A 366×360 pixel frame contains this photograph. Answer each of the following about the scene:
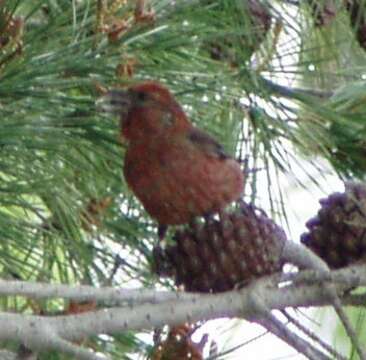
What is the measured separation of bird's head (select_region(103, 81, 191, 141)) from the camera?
56.9 inches

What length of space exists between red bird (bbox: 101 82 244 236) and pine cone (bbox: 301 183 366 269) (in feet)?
0.40

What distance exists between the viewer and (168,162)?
4.55 feet

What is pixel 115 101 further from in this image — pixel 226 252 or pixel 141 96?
pixel 226 252

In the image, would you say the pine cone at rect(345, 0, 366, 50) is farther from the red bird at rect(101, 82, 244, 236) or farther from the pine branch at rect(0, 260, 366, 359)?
the pine branch at rect(0, 260, 366, 359)

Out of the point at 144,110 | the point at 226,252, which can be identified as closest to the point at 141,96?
the point at 144,110

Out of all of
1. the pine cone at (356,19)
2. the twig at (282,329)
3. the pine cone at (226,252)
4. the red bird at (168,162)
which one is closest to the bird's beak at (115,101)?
the red bird at (168,162)

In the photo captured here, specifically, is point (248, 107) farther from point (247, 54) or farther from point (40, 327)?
point (40, 327)

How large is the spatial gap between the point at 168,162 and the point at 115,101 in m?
0.10

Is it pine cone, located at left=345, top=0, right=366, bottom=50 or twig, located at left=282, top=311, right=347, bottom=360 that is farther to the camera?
pine cone, located at left=345, top=0, right=366, bottom=50

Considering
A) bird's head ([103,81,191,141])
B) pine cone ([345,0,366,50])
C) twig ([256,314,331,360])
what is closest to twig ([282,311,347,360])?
twig ([256,314,331,360])

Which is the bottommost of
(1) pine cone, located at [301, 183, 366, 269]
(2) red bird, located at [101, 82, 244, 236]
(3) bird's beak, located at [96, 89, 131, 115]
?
(1) pine cone, located at [301, 183, 366, 269]

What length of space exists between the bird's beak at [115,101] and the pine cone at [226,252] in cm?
18

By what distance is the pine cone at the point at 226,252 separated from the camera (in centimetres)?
129

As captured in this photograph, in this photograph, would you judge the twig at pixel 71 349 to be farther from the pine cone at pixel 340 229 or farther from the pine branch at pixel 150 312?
the pine cone at pixel 340 229
